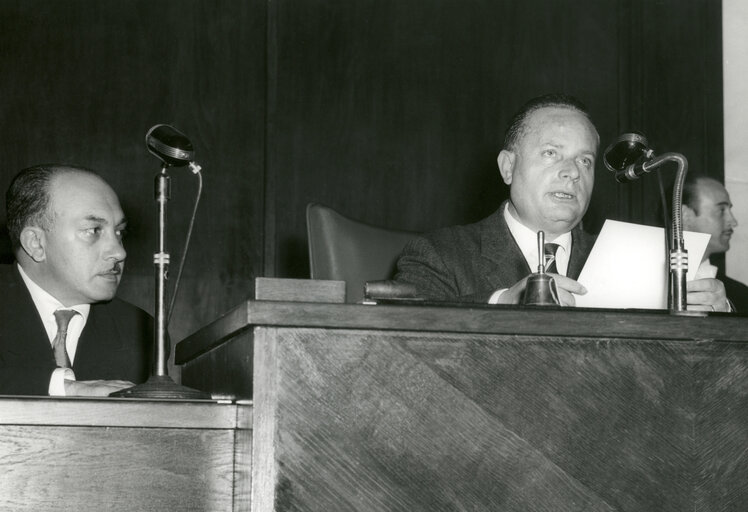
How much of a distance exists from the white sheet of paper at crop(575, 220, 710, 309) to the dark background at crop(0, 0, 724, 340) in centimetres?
152

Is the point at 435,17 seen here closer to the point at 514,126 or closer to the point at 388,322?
the point at 514,126

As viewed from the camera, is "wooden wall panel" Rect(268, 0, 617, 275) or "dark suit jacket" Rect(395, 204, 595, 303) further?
"wooden wall panel" Rect(268, 0, 617, 275)

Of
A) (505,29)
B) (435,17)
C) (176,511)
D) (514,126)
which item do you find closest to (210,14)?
(435,17)

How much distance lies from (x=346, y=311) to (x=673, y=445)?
43 centimetres

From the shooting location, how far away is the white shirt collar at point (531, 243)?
2.37m

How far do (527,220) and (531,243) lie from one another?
0.06 metres

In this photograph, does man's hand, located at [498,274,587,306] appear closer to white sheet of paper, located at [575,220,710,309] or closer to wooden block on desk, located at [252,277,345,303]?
white sheet of paper, located at [575,220,710,309]

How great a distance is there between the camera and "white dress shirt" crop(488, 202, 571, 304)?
7.79 ft

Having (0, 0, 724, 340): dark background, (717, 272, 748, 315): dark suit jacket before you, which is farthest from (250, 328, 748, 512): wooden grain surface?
(717, 272, 748, 315): dark suit jacket

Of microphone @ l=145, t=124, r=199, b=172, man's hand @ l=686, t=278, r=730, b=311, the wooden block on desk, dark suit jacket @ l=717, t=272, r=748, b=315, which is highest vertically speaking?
microphone @ l=145, t=124, r=199, b=172

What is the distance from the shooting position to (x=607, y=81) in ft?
11.5

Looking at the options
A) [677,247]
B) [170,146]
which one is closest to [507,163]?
[677,247]

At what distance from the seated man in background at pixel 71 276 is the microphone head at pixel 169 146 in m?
0.95

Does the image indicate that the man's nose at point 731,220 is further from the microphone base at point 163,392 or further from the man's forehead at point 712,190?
the microphone base at point 163,392
